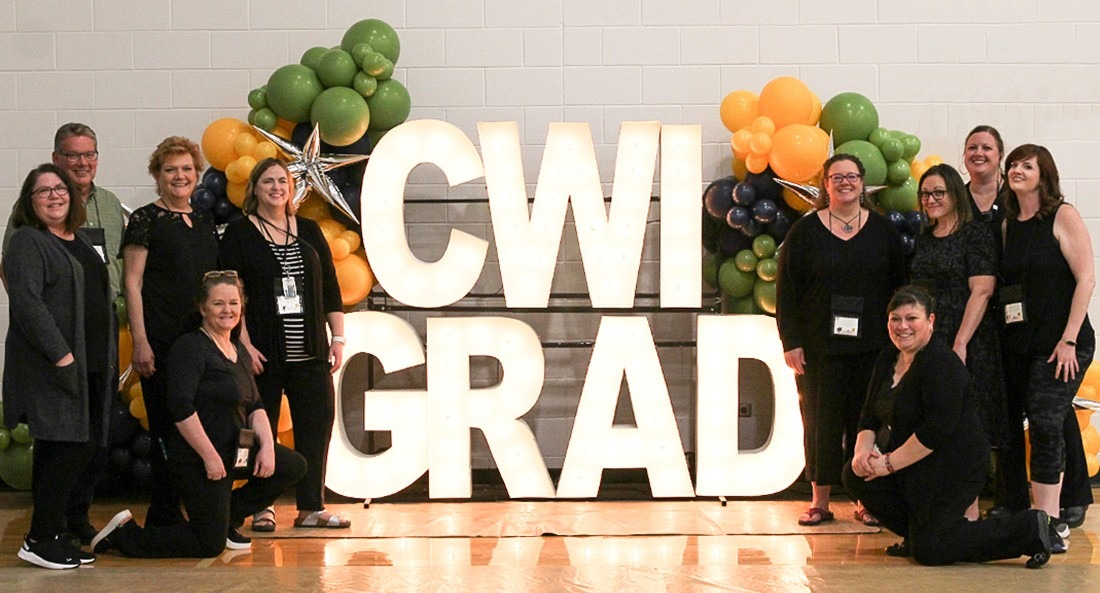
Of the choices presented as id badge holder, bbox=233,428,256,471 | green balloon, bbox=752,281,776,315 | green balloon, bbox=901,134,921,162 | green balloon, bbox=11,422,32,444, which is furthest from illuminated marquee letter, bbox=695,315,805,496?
green balloon, bbox=11,422,32,444

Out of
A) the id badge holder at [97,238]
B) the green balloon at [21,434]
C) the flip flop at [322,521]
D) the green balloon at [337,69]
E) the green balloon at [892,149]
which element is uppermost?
the green balloon at [337,69]

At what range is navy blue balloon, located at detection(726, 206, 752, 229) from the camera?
180 inches

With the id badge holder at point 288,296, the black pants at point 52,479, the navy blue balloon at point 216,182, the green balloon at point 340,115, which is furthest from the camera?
the navy blue balloon at point 216,182

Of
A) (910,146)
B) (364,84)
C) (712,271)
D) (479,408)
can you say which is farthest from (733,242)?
(364,84)

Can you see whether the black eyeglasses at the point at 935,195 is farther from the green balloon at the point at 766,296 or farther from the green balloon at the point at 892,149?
the green balloon at the point at 766,296

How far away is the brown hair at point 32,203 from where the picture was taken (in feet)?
11.8

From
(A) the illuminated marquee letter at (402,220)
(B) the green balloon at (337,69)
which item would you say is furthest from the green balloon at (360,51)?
(A) the illuminated marquee letter at (402,220)

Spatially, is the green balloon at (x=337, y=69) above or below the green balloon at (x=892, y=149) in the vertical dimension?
above

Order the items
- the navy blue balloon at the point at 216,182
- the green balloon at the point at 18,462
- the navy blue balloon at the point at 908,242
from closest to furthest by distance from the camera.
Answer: the navy blue balloon at the point at 908,242 < the navy blue balloon at the point at 216,182 < the green balloon at the point at 18,462

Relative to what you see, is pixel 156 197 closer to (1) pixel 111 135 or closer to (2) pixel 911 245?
(1) pixel 111 135

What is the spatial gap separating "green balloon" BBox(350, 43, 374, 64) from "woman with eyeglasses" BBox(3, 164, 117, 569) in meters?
1.26

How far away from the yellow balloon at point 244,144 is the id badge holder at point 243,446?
119 centimetres

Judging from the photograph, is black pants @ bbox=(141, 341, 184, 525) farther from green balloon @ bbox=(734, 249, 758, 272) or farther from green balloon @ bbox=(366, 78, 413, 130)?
green balloon @ bbox=(734, 249, 758, 272)

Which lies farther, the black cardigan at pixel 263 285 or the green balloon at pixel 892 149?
the green balloon at pixel 892 149
